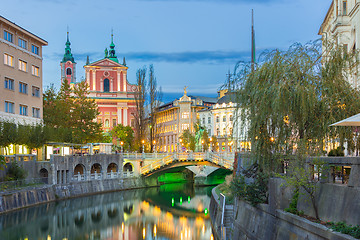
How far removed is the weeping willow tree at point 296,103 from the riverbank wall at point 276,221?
6.00ft

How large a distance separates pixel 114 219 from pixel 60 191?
1110cm

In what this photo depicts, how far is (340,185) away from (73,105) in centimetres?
5713

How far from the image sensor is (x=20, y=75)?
180 feet

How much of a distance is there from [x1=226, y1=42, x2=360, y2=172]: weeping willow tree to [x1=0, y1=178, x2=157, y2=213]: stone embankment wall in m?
23.8

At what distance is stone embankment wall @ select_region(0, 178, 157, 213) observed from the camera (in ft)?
128

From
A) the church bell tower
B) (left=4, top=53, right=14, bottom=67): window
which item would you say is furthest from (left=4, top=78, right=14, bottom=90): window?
the church bell tower

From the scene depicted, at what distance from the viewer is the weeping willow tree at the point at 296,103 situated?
20859 mm

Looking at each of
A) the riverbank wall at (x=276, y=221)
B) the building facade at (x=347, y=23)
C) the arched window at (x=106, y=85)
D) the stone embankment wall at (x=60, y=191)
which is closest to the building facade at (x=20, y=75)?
the stone embankment wall at (x=60, y=191)

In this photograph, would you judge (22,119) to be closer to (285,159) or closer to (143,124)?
(143,124)

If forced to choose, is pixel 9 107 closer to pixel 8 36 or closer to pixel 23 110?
pixel 23 110

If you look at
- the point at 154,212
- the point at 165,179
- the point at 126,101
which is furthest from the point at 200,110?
the point at 154,212

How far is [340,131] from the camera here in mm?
21172

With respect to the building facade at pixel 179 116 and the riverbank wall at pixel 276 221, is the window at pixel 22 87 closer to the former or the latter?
the riverbank wall at pixel 276 221

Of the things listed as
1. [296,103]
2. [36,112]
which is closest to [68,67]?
[36,112]
